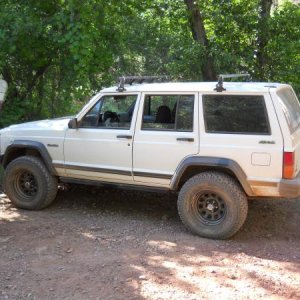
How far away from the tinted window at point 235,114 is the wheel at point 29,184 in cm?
239

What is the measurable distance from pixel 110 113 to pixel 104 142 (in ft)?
1.36

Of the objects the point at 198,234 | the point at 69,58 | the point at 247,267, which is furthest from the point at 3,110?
the point at 247,267

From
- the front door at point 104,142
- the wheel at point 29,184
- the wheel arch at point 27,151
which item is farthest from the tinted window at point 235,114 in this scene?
the wheel at point 29,184

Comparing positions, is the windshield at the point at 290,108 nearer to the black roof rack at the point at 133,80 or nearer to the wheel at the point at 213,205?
the wheel at the point at 213,205

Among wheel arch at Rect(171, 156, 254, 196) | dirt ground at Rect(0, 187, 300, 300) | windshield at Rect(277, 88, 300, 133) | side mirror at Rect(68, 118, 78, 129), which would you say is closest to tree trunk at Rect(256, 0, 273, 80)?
dirt ground at Rect(0, 187, 300, 300)

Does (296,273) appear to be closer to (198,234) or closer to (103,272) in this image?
(198,234)

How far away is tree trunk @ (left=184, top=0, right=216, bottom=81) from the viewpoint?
31.0 feet

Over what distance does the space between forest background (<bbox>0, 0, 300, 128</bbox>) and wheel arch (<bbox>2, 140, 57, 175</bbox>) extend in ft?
6.61

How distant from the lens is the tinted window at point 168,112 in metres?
5.43

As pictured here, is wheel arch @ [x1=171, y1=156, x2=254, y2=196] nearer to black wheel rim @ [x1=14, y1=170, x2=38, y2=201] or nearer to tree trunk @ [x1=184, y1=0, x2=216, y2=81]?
black wheel rim @ [x1=14, y1=170, x2=38, y2=201]

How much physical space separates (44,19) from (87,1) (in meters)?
0.95

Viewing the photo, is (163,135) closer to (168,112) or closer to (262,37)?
(168,112)

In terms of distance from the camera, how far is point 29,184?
648cm

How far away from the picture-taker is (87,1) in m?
7.89
